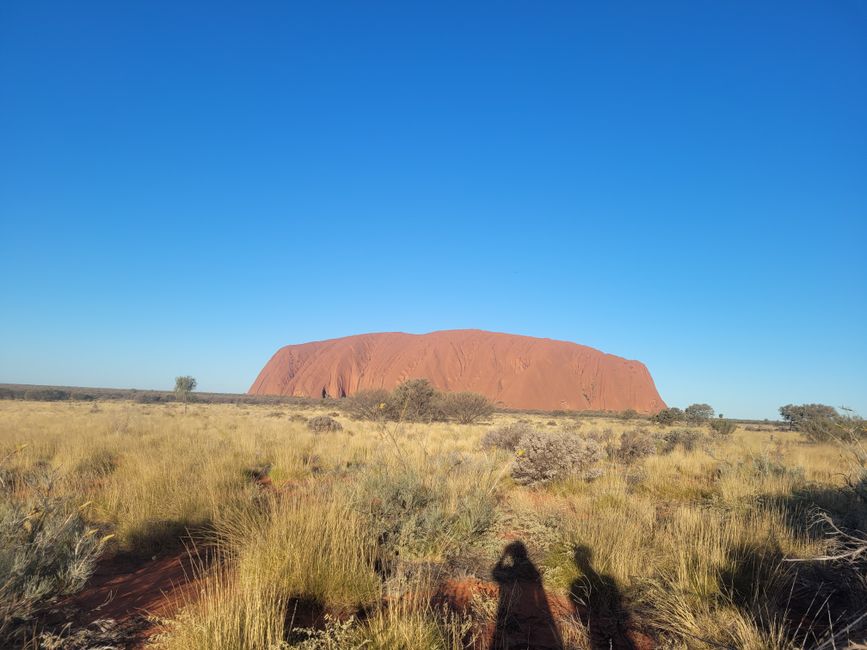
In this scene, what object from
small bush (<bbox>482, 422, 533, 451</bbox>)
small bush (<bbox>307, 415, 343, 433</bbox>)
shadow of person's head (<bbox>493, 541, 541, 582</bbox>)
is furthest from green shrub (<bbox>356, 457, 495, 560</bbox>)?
small bush (<bbox>307, 415, 343, 433</bbox>)

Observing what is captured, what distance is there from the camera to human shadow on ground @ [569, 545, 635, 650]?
3092 millimetres

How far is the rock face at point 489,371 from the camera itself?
7219 cm

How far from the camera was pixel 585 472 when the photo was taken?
340 inches

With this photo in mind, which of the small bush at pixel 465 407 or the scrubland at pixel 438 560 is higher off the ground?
the small bush at pixel 465 407

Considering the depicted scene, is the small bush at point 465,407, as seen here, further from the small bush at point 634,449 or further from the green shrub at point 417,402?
the small bush at point 634,449

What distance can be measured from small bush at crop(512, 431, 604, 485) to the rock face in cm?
5951

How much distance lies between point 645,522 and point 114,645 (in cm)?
487

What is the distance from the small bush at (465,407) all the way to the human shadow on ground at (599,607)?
2468cm

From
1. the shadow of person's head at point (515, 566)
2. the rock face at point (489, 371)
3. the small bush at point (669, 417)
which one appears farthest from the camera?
the rock face at point (489, 371)

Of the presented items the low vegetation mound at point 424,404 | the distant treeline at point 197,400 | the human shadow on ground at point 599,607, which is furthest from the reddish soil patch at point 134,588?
the distant treeline at point 197,400

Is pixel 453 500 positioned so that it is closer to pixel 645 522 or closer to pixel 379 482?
pixel 379 482

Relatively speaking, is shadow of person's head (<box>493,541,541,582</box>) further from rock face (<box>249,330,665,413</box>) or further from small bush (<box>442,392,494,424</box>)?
rock face (<box>249,330,665,413</box>)

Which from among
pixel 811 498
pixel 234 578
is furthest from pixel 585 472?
pixel 234 578

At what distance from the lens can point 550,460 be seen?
28.3 ft
